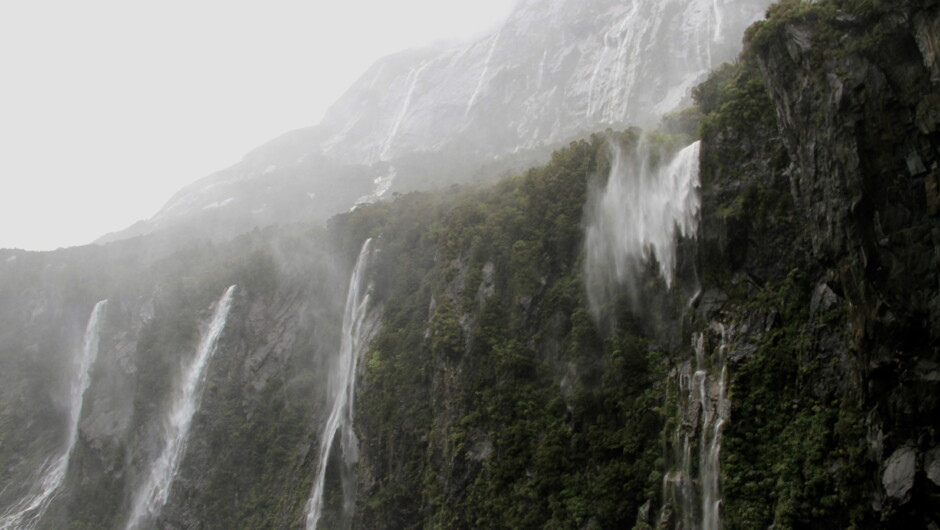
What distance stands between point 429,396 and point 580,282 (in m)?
7.86

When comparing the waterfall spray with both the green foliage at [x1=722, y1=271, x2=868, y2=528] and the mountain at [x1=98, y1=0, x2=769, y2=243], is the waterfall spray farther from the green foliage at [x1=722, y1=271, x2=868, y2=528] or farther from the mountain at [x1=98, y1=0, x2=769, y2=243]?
the green foliage at [x1=722, y1=271, x2=868, y2=528]

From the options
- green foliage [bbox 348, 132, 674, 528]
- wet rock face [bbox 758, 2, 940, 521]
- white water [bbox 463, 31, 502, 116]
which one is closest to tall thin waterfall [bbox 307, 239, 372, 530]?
green foliage [bbox 348, 132, 674, 528]

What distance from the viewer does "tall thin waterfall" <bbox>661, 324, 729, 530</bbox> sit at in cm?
1293

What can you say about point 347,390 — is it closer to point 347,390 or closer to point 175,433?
point 347,390

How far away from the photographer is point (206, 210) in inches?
2827

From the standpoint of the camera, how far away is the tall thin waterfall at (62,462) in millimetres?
35875

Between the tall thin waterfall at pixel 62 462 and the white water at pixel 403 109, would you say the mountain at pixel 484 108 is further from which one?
the tall thin waterfall at pixel 62 462

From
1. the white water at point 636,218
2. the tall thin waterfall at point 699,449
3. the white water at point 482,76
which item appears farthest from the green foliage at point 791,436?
the white water at point 482,76

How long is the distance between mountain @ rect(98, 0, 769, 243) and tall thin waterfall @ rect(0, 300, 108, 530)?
814 inches

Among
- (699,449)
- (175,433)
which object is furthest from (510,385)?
(175,433)

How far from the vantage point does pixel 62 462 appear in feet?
126

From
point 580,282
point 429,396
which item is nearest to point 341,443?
point 429,396

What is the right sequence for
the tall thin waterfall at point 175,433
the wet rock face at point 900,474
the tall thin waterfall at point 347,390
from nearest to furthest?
1. the wet rock face at point 900,474
2. the tall thin waterfall at point 347,390
3. the tall thin waterfall at point 175,433

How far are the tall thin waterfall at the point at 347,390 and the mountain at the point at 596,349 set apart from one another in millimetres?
176
